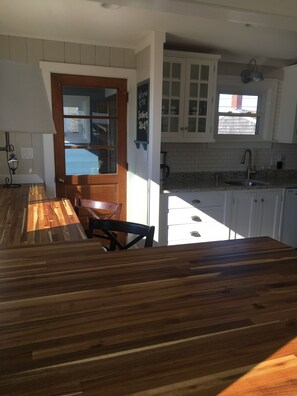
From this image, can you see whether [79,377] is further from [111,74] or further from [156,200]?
[111,74]

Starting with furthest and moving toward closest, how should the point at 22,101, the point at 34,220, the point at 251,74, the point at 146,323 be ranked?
the point at 251,74 → the point at 34,220 → the point at 22,101 → the point at 146,323

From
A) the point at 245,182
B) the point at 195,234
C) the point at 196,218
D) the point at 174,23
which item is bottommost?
the point at 195,234

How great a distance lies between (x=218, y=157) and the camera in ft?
14.4

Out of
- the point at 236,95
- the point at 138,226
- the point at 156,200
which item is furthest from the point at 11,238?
the point at 236,95

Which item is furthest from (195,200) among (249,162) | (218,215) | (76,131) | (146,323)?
(146,323)

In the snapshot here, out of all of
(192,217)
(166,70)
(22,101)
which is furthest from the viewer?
(192,217)

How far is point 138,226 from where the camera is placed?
2170 millimetres

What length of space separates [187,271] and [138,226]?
1.08 m

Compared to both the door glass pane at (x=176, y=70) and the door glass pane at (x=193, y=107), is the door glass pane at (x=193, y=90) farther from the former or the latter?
the door glass pane at (x=176, y=70)

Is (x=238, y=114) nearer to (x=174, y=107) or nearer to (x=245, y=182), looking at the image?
(x=245, y=182)

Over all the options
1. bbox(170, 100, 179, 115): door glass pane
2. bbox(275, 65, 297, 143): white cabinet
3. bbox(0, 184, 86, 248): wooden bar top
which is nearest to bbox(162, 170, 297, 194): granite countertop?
bbox(275, 65, 297, 143): white cabinet

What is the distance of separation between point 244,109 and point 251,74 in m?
0.52

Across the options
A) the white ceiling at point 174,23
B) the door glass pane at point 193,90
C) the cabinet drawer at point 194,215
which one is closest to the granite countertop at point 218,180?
the cabinet drawer at point 194,215

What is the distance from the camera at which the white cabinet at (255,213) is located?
388 centimetres
